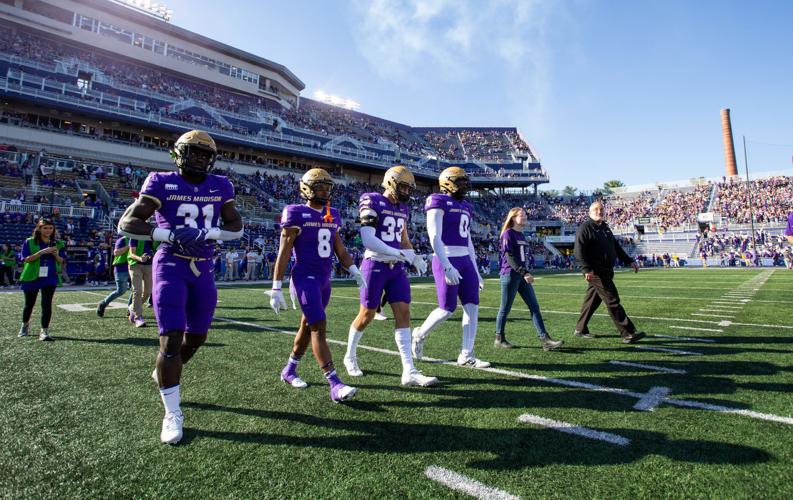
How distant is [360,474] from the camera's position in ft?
7.74

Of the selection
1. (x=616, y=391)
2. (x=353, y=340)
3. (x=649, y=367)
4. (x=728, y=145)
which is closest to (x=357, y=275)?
(x=353, y=340)

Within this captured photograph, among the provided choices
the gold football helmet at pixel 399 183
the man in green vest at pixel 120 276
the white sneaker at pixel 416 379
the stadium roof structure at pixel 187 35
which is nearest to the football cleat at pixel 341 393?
the white sneaker at pixel 416 379

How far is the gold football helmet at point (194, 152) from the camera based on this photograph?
320 centimetres

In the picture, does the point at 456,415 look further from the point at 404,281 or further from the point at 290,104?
the point at 290,104

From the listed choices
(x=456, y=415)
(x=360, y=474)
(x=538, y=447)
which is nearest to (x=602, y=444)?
(x=538, y=447)

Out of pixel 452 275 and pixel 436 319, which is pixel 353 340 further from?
pixel 452 275

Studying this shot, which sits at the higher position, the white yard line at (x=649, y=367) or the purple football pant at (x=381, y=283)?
the purple football pant at (x=381, y=283)

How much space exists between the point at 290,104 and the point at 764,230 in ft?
184

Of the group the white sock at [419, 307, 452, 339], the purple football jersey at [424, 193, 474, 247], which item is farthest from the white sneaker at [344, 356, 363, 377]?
the purple football jersey at [424, 193, 474, 247]

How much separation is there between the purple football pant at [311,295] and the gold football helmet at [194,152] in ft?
4.17

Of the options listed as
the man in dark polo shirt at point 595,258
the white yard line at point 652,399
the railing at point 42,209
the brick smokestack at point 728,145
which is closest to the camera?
the white yard line at point 652,399

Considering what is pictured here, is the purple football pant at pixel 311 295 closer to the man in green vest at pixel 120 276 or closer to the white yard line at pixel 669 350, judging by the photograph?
the white yard line at pixel 669 350

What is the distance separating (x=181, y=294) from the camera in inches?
120

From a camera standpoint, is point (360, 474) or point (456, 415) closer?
point (360, 474)
